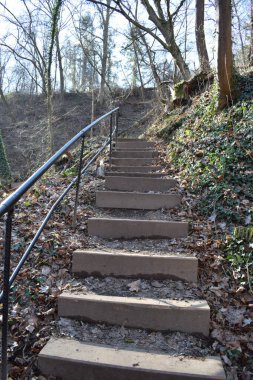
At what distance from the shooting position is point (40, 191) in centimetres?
480

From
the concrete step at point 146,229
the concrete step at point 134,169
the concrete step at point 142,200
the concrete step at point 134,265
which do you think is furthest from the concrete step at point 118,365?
the concrete step at point 134,169

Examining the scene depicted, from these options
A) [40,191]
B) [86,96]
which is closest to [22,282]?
[40,191]

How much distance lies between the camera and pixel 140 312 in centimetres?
253

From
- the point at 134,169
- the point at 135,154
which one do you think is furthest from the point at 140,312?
the point at 135,154

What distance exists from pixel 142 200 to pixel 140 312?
1952 millimetres

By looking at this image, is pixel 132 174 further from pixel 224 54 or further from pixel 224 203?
pixel 224 54

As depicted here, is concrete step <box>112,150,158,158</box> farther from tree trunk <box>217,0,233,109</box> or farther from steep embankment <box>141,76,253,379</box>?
tree trunk <box>217,0,233,109</box>

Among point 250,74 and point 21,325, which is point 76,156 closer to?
point 250,74

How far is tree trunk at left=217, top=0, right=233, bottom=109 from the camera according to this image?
5.57m

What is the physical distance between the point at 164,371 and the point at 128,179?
3.12 meters

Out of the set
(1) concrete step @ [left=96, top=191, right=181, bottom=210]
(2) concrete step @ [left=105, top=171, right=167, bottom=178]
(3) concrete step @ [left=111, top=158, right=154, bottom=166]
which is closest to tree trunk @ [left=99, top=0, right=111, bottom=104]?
(3) concrete step @ [left=111, top=158, right=154, bottom=166]

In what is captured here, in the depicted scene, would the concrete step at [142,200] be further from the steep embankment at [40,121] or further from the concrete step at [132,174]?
the steep embankment at [40,121]

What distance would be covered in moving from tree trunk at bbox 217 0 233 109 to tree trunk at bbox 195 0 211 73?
245cm

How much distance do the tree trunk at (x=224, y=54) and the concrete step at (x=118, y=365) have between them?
4780 mm
